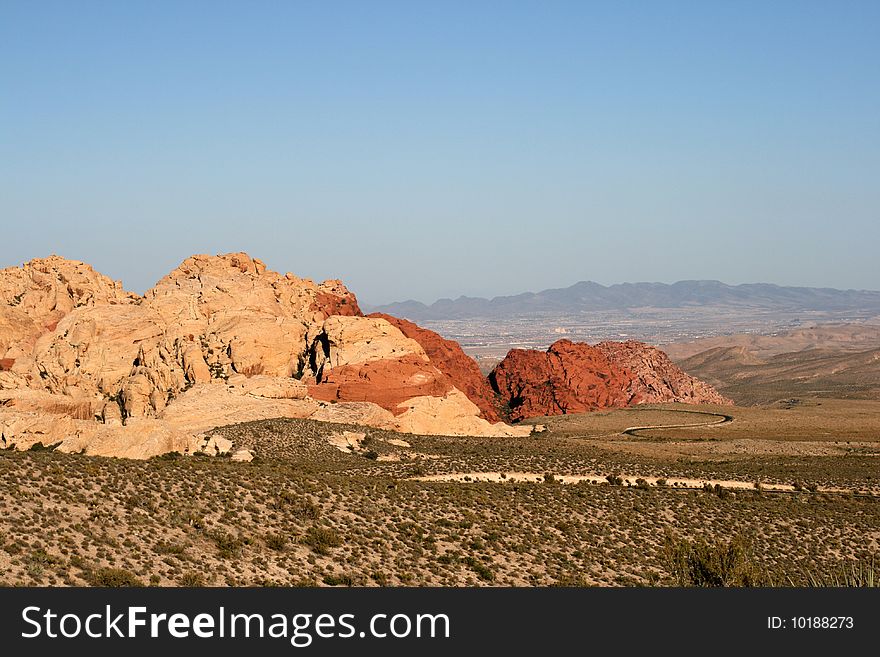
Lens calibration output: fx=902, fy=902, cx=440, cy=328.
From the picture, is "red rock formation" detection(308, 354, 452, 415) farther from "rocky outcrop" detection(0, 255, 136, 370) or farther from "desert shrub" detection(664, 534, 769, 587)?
"desert shrub" detection(664, 534, 769, 587)

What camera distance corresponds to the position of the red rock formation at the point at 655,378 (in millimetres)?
109250

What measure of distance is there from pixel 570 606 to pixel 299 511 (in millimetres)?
17147

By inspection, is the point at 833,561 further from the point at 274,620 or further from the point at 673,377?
the point at 673,377

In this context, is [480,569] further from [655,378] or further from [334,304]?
[655,378]

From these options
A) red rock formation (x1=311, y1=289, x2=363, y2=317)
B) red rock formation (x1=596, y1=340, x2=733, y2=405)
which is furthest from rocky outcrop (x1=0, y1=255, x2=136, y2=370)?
red rock formation (x1=596, y1=340, x2=733, y2=405)

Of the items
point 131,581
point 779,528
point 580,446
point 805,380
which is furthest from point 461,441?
point 805,380

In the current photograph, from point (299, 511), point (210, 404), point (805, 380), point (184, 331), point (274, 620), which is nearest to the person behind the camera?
point (274, 620)

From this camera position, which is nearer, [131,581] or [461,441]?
[131,581]

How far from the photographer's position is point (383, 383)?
7100 centimetres

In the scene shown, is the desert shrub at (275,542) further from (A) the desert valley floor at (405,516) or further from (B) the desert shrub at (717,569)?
(B) the desert shrub at (717,569)

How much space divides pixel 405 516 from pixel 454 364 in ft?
184

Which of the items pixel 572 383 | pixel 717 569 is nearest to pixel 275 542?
pixel 717 569

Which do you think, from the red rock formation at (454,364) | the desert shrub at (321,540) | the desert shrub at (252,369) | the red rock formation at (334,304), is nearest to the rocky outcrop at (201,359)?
the desert shrub at (252,369)

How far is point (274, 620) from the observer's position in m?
18.9
